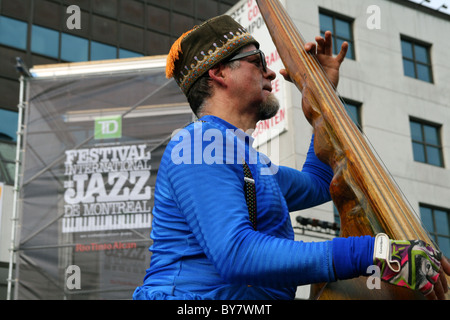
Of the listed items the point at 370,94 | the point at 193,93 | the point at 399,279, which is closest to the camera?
the point at 399,279

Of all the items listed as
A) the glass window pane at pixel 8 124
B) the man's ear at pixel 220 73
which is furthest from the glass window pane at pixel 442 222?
the man's ear at pixel 220 73

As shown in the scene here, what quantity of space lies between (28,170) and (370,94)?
9.52m

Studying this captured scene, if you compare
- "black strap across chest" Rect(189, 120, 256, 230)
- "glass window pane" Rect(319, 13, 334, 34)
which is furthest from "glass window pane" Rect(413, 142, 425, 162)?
"black strap across chest" Rect(189, 120, 256, 230)

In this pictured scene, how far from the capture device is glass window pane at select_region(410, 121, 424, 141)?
1822 centimetres

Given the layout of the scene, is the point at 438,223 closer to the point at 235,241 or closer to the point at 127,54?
the point at 127,54

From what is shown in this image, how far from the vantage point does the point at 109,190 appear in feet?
39.3

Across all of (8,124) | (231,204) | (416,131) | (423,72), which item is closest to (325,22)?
(423,72)

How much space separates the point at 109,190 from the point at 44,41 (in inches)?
497

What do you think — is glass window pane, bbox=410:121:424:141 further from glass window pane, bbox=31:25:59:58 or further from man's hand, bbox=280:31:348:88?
man's hand, bbox=280:31:348:88

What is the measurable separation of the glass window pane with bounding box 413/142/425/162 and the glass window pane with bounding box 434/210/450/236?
1.54m

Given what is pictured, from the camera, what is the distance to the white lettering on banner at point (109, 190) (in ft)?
38.8

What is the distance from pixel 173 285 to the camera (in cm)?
189
